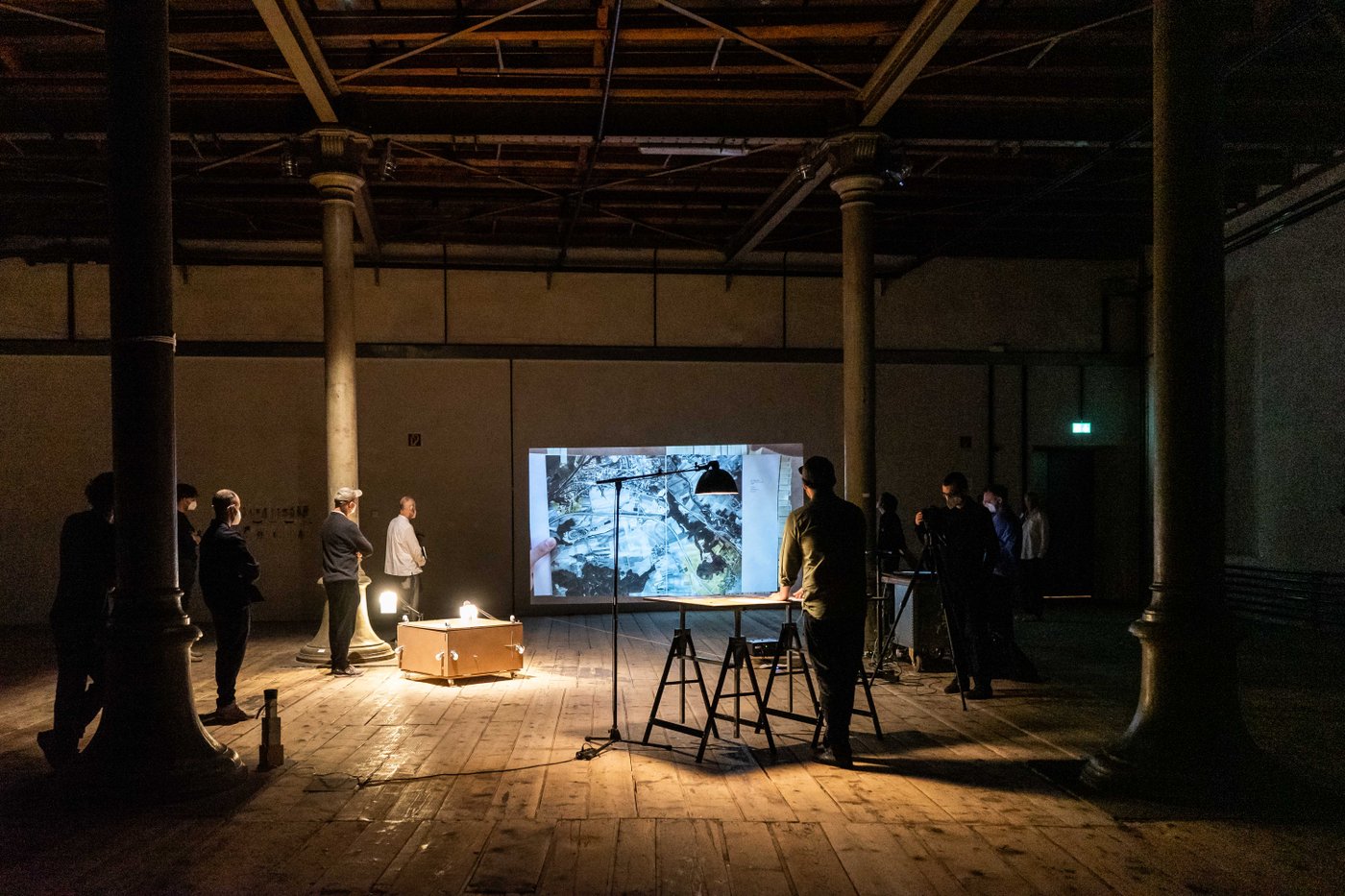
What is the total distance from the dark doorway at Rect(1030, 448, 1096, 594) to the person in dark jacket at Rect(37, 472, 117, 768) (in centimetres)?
1271

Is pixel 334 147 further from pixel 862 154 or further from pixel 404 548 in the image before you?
pixel 862 154

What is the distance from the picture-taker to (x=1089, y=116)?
31.4 feet

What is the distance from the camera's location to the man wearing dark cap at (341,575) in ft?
29.2

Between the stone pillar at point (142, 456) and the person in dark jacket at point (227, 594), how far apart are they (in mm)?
1896

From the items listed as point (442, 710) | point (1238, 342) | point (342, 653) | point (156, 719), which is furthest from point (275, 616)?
point (1238, 342)

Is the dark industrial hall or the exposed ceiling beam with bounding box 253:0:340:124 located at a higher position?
the exposed ceiling beam with bounding box 253:0:340:124

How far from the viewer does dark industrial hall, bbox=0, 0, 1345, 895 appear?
4883mm

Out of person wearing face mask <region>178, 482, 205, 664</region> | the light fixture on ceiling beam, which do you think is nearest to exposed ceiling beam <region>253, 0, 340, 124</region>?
the light fixture on ceiling beam

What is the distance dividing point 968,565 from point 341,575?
5481mm

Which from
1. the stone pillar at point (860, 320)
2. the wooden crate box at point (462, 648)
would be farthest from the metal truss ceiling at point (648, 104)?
the wooden crate box at point (462, 648)

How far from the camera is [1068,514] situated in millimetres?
15094

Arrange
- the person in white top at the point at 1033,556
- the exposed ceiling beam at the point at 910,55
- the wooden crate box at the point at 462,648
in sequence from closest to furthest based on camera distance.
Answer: the exposed ceiling beam at the point at 910,55 → the wooden crate box at the point at 462,648 → the person in white top at the point at 1033,556

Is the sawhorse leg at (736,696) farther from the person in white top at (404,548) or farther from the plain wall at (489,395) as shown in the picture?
the plain wall at (489,395)

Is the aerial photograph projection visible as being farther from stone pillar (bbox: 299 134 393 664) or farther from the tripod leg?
the tripod leg
